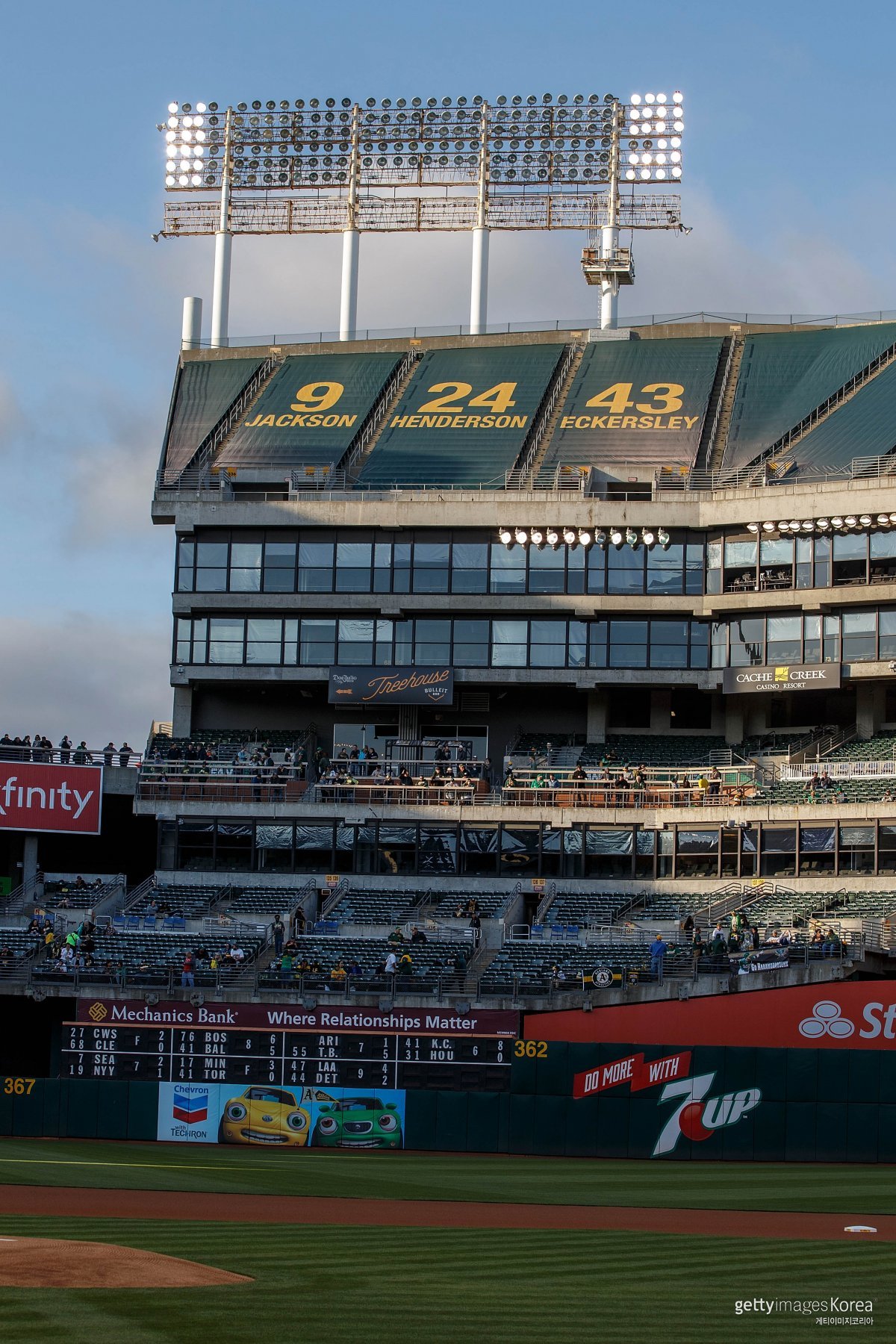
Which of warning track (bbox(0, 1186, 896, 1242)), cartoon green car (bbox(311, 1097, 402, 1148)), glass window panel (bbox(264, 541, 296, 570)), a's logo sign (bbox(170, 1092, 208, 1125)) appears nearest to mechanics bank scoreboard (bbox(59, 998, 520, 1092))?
a's logo sign (bbox(170, 1092, 208, 1125))

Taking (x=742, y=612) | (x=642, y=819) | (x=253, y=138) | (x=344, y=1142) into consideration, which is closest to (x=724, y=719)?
(x=742, y=612)

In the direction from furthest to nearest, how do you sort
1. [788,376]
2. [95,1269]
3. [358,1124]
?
1. [788,376]
2. [358,1124]
3. [95,1269]

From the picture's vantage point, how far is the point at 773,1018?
4275 cm

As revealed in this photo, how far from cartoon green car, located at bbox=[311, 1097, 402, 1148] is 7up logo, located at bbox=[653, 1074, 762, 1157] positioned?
6.59 m

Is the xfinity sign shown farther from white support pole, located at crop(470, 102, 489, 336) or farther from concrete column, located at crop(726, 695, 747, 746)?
white support pole, located at crop(470, 102, 489, 336)

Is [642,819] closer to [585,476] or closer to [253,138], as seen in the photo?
[585,476]

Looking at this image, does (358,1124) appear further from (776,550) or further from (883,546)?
(883,546)

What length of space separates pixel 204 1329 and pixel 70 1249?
564 centimetres

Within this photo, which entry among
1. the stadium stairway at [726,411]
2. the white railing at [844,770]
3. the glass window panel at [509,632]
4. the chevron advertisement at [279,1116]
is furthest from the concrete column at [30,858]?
the stadium stairway at [726,411]

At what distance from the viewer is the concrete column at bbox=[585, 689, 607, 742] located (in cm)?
6306

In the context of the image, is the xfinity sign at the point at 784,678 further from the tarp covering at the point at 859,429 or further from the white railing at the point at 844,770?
the tarp covering at the point at 859,429

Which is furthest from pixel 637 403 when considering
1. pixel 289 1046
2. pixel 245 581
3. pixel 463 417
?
pixel 289 1046

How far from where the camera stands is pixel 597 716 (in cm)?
6316

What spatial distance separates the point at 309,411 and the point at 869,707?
25186 millimetres
